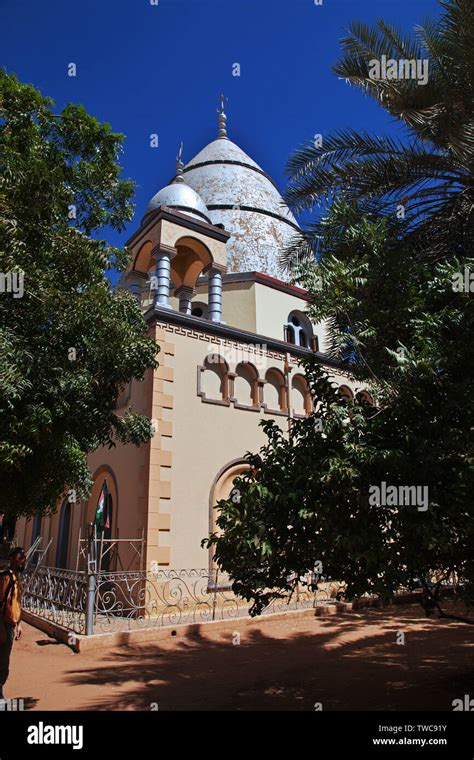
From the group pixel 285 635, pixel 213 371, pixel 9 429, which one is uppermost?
pixel 213 371

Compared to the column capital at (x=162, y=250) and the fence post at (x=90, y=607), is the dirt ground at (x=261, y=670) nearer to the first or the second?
the fence post at (x=90, y=607)

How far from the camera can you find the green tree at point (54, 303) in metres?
5.74

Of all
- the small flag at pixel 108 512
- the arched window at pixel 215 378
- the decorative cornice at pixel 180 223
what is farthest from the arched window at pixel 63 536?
the decorative cornice at pixel 180 223

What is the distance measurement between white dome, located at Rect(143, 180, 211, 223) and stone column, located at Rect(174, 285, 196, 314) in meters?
2.35

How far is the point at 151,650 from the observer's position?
913cm

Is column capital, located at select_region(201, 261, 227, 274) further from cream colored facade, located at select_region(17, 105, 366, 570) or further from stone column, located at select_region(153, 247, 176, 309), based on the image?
stone column, located at select_region(153, 247, 176, 309)

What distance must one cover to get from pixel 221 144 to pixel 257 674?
25477 mm

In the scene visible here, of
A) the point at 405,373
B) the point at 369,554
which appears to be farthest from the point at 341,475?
the point at 405,373

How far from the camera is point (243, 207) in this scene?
22.2 metres

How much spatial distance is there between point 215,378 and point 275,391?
2379 millimetres

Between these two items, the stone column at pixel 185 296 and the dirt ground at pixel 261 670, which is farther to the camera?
the stone column at pixel 185 296

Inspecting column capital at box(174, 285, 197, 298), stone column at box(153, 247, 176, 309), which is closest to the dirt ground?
stone column at box(153, 247, 176, 309)

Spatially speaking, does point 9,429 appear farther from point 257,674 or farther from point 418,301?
point 257,674

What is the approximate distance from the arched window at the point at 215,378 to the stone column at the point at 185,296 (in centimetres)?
353
